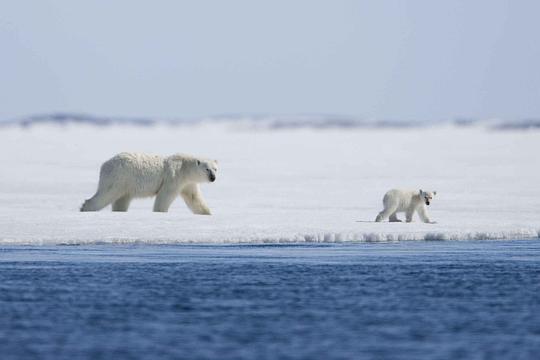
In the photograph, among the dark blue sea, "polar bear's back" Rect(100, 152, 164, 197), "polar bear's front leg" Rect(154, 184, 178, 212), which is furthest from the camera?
"polar bear's front leg" Rect(154, 184, 178, 212)

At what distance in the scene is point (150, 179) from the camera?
23.8 meters

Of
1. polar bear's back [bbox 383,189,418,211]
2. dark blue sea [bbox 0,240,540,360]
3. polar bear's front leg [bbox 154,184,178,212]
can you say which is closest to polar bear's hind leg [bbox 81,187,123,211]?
polar bear's front leg [bbox 154,184,178,212]

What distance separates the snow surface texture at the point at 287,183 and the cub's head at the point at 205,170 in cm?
68

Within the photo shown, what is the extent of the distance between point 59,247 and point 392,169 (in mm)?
26145

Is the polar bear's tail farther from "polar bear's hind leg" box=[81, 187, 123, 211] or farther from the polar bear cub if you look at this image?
the polar bear cub

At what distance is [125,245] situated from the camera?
20.1 m

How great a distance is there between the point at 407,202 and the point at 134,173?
4932 mm

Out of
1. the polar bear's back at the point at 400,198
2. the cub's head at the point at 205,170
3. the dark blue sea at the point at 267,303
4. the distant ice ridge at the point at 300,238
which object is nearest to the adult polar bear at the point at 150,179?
the cub's head at the point at 205,170

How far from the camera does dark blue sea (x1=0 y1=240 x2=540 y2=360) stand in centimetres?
1079

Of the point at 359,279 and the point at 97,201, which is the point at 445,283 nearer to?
the point at 359,279

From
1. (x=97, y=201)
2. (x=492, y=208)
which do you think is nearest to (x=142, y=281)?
(x=97, y=201)

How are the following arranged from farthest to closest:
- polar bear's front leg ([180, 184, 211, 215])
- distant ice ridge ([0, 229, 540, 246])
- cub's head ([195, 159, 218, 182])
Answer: polar bear's front leg ([180, 184, 211, 215]) < cub's head ([195, 159, 218, 182]) < distant ice ridge ([0, 229, 540, 246])

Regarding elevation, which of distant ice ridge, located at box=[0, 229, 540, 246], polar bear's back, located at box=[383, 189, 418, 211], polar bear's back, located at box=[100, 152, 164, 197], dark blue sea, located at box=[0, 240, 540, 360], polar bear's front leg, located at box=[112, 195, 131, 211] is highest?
polar bear's back, located at box=[100, 152, 164, 197]

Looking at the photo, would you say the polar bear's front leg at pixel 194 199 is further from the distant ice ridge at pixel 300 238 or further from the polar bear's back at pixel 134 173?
the distant ice ridge at pixel 300 238
